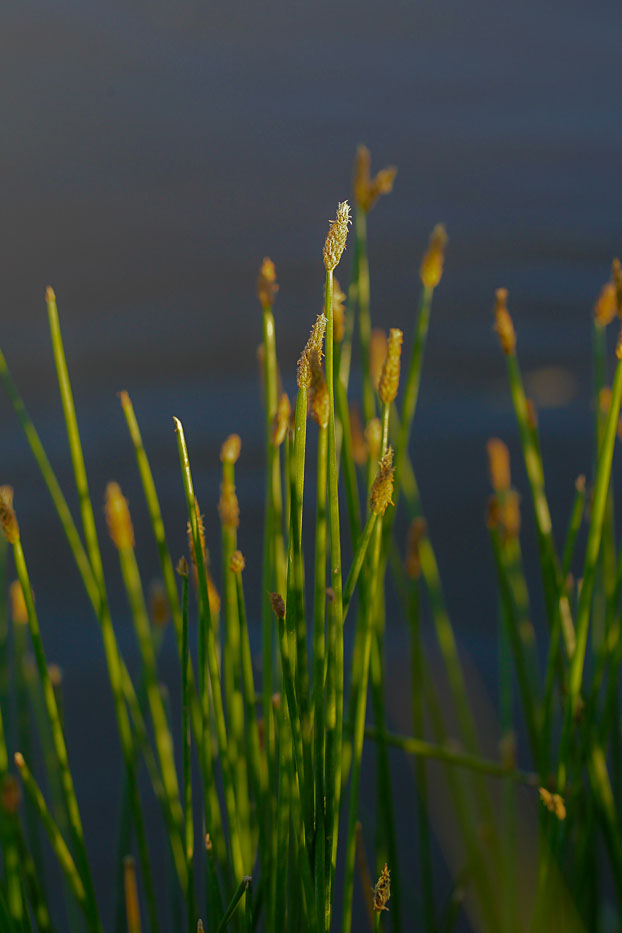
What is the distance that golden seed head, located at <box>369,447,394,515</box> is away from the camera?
1.11 ft

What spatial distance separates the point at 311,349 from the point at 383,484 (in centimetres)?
6

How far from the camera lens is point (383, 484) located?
1.13 feet

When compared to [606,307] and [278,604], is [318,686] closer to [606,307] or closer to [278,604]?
[278,604]

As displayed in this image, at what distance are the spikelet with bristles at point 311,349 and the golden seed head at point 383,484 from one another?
40 millimetres

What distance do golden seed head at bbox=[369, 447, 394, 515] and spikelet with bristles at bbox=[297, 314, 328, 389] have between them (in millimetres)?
40

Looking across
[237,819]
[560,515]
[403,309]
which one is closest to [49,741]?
[237,819]

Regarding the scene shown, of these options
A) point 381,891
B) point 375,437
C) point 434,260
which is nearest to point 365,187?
point 434,260

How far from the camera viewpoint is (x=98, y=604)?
489mm

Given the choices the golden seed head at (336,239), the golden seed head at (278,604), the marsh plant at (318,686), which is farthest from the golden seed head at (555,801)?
the golden seed head at (336,239)

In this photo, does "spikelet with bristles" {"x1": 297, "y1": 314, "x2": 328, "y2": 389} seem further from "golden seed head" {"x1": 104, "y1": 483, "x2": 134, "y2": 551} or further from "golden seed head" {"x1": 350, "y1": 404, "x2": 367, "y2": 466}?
"golden seed head" {"x1": 350, "y1": 404, "x2": 367, "y2": 466}

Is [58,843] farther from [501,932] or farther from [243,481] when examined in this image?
[243,481]

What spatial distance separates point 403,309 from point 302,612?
1.07m

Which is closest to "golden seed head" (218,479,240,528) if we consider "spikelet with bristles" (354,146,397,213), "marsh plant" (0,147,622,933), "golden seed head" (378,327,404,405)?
"marsh plant" (0,147,622,933)

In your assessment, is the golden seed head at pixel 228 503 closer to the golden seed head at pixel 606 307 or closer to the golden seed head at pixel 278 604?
the golden seed head at pixel 278 604
